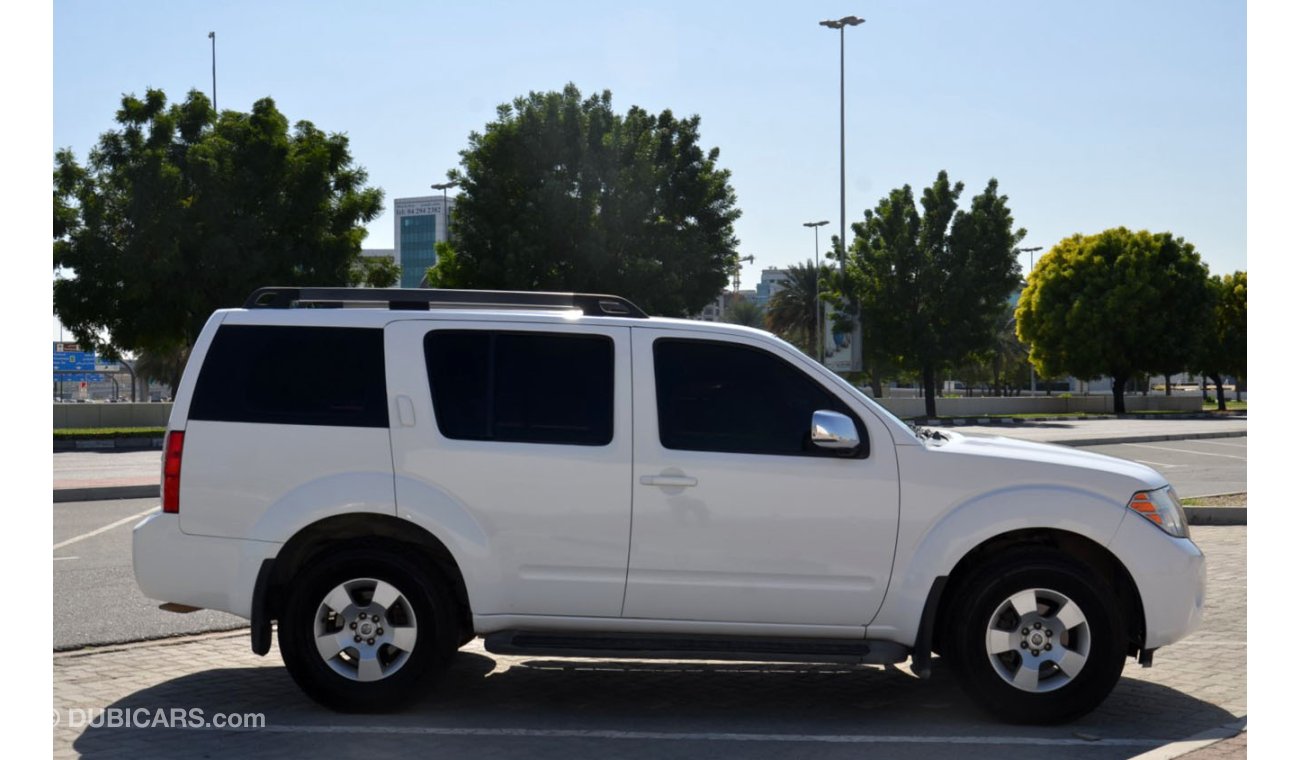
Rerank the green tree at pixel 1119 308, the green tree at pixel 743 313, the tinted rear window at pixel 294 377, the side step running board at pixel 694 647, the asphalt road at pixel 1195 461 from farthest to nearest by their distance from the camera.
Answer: the green tree at pixel 743 313, the green tree at pixel 1119 308, the asphalt road at pixel 1195 461, the tinted rear window at pixel 294 377, the side step running board at pixel 694 647

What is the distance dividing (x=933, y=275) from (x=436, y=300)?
45.9 metres

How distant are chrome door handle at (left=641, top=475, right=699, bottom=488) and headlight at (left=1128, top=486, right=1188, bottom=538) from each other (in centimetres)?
Result: 202

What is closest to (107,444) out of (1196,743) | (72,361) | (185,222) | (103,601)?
(185,222)

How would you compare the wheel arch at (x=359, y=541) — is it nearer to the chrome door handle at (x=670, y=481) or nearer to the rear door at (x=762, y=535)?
the rear door at (x=762, y=535)

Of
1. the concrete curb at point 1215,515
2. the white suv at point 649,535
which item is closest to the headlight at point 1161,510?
the white suv at point 649,535

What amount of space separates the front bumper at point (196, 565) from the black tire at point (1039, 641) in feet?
10.5

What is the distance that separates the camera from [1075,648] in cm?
576

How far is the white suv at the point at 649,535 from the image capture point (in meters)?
5.79

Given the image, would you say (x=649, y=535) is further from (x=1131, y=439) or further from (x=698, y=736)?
(x=1131, y=439)

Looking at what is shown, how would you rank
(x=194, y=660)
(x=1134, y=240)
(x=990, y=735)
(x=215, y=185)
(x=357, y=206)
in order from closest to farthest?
(x=990, y=735)
(x=194, y=660)
(x=215, y=185)
(x=357, y=206)
(x=1134, y=240)

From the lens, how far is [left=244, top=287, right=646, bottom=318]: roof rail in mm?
6320

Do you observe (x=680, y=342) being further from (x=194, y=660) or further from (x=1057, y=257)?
(x=1057, y=257)

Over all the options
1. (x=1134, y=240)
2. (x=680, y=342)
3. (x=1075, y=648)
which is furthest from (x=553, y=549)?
(x=1134, y=240)

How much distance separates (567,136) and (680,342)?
33369mm
